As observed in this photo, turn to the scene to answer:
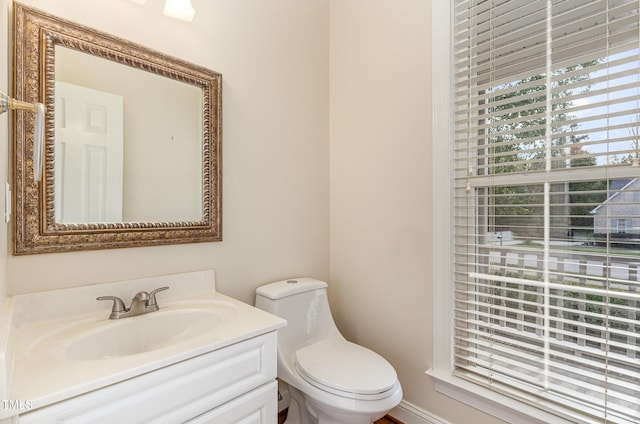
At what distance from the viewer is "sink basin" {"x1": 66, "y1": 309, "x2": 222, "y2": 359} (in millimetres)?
980

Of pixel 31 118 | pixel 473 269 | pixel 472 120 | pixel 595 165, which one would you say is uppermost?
pixel 472 120

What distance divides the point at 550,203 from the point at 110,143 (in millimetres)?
1710

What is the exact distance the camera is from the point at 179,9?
1.30 m

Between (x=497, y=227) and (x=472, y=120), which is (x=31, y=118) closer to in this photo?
(x=472, y=120)

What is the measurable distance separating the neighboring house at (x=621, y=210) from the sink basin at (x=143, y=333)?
1418mm

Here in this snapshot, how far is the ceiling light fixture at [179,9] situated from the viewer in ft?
4.21

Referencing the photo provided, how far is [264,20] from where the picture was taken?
64.9 inches

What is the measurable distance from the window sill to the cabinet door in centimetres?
82

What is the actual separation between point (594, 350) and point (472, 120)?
3.28 ft

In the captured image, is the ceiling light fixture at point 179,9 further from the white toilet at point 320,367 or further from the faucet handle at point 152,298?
the white toilet at point 320,367

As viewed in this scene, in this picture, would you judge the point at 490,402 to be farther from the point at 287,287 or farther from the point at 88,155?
the point at 88,155

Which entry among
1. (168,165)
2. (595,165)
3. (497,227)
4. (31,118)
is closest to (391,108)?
(497,227)

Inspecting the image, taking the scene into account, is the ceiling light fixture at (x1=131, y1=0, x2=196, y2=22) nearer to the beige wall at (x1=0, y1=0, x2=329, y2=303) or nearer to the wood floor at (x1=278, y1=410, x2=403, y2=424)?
the beige wall at (x1=0, y1=0, x2=329, y2=303)

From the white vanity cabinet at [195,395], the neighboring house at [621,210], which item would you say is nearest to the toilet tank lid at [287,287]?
the white vanity cabinet at [195,395]
